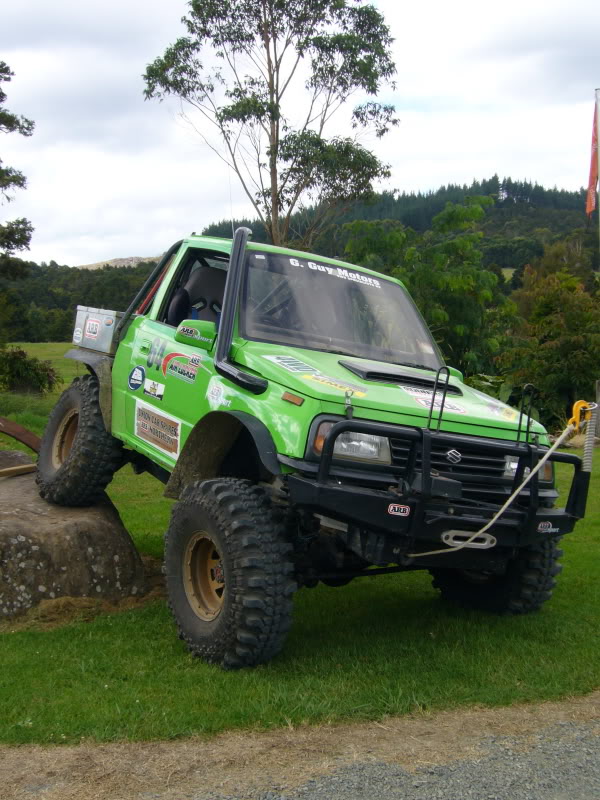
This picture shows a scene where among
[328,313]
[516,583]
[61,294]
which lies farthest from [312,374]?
[61,294]

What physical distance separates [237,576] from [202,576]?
27.4 inches

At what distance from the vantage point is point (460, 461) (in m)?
4.41

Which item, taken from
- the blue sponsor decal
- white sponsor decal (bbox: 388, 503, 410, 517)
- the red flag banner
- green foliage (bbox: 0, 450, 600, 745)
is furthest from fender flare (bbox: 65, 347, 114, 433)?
the red flag banner

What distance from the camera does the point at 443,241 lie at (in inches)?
956

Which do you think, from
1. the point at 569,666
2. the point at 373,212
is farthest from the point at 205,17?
the point at 569,666

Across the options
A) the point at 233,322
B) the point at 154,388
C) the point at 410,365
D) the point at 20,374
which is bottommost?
the point at 20,374

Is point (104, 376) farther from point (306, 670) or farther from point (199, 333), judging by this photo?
point (306, 670)

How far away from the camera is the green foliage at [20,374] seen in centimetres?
2412

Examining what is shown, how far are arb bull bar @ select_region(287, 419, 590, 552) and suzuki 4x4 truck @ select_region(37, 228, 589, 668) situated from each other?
10 millimetres

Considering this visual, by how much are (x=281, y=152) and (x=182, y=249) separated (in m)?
15.5

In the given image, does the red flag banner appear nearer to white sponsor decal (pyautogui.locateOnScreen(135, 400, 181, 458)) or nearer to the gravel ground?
white sponsor decal (pyautogui.locateOnScreen(135, 400, 181, 458))

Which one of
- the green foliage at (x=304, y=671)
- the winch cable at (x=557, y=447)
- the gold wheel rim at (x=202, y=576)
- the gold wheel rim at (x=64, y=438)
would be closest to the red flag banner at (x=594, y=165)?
the green foliage at (x=304, y=671)

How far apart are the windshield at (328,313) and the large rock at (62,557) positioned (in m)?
1.88

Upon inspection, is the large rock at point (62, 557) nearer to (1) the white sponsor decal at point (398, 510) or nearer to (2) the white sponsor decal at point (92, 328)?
(2) the white sponsor decal at point (92, 328)
